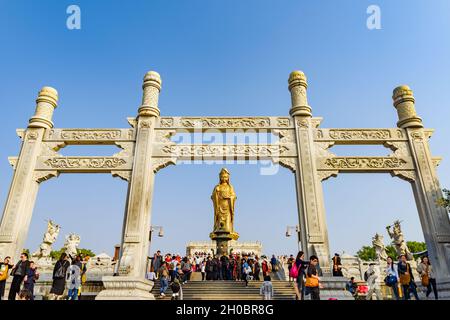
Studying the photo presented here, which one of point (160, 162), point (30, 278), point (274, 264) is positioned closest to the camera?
point (30, 278)

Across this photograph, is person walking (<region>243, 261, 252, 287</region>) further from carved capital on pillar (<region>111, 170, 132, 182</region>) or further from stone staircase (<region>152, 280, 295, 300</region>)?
carved capital on pillar (<region>111, 170, 132, 182</region>)

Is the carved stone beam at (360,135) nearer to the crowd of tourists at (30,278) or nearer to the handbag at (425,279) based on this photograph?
the handbag at (425,279)

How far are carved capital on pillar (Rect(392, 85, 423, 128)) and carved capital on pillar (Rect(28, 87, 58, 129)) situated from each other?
1211cm

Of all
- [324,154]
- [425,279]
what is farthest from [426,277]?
[324,154]

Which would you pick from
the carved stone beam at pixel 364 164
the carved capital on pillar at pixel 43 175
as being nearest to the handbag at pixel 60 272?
the carved capital on pillar at pixel 43 175

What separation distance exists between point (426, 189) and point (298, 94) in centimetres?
507

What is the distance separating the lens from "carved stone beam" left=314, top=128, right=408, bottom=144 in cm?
1098

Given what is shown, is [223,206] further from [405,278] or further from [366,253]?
[366,253]

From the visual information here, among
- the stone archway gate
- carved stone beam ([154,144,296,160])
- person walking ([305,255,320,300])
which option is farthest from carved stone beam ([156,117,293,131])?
person walking ([305,255,320,300])

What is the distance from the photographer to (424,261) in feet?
27.7

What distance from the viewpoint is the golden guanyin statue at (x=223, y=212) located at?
11695 millimetres

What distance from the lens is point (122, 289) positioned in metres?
8.55
